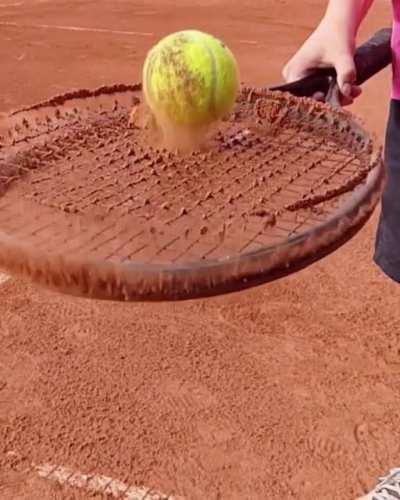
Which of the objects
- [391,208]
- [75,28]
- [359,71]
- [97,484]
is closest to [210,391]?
[97,484]

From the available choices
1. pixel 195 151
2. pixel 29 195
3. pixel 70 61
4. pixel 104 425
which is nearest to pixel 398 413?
pixel 104 425

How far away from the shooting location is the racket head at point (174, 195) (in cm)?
62

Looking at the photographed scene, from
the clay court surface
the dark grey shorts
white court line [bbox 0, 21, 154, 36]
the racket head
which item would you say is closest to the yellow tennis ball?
the racket head

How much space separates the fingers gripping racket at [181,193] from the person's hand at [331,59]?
0.06 feet

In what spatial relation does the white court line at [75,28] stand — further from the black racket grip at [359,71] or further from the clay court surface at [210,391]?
the black racket grip at [359,71]

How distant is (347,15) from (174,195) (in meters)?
0.33

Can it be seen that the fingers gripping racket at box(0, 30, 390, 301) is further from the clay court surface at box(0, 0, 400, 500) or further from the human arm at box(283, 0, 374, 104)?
the clay court surface at box(0, 0, 400, 500)

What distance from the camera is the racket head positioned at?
2.03ft

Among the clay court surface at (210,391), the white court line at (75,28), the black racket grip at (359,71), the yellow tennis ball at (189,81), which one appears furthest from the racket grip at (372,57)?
the white court line at (75,28)

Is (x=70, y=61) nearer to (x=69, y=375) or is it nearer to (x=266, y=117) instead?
(x=69, y=375)

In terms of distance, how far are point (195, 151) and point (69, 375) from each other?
1.78 ft

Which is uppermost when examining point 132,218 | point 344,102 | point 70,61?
point 344,102

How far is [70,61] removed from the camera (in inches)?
132

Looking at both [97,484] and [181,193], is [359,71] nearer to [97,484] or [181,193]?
[181,193]
